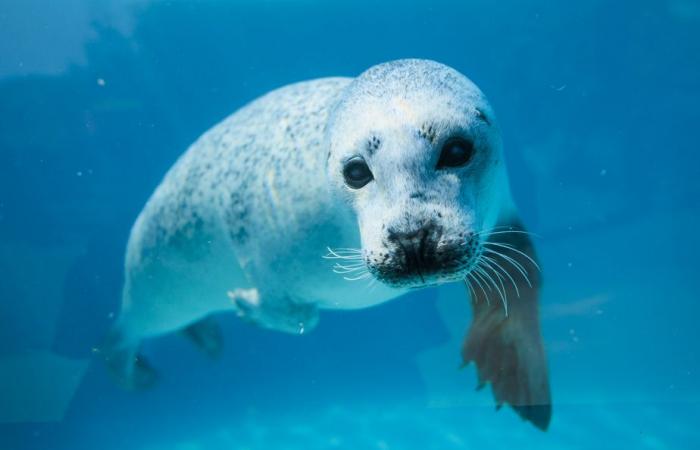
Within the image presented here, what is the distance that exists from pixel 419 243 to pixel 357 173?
40 cm

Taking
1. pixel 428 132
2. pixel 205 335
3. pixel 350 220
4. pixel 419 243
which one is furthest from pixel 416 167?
pixel 205 335

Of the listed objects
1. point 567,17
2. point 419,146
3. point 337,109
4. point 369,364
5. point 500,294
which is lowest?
point 419,146

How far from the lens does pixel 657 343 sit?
4566 millimetres

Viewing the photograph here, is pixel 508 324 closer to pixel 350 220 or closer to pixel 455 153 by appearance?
pixel 350 220

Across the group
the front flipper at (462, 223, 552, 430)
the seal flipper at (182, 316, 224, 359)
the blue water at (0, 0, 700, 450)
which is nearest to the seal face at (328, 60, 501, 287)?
the front flipper at (462, 223, 552, 430)

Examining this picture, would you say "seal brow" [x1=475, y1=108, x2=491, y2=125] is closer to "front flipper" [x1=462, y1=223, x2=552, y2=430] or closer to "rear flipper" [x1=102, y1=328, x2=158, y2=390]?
"front flipper" [x1=462, y1=223, x2=552, y2=430]

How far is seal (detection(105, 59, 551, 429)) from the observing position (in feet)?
5.06

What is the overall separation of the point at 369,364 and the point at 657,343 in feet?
8.24

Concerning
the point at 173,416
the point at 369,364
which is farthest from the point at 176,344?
the point at 369,364

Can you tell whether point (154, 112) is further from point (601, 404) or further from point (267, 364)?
point (601, 404)

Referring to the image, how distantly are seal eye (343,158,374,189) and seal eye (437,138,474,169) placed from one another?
227 mm

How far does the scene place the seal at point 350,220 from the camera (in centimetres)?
154

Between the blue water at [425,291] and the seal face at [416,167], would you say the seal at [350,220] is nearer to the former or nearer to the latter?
the seal face at [416,167]

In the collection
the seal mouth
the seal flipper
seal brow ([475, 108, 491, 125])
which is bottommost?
the seal mouth
